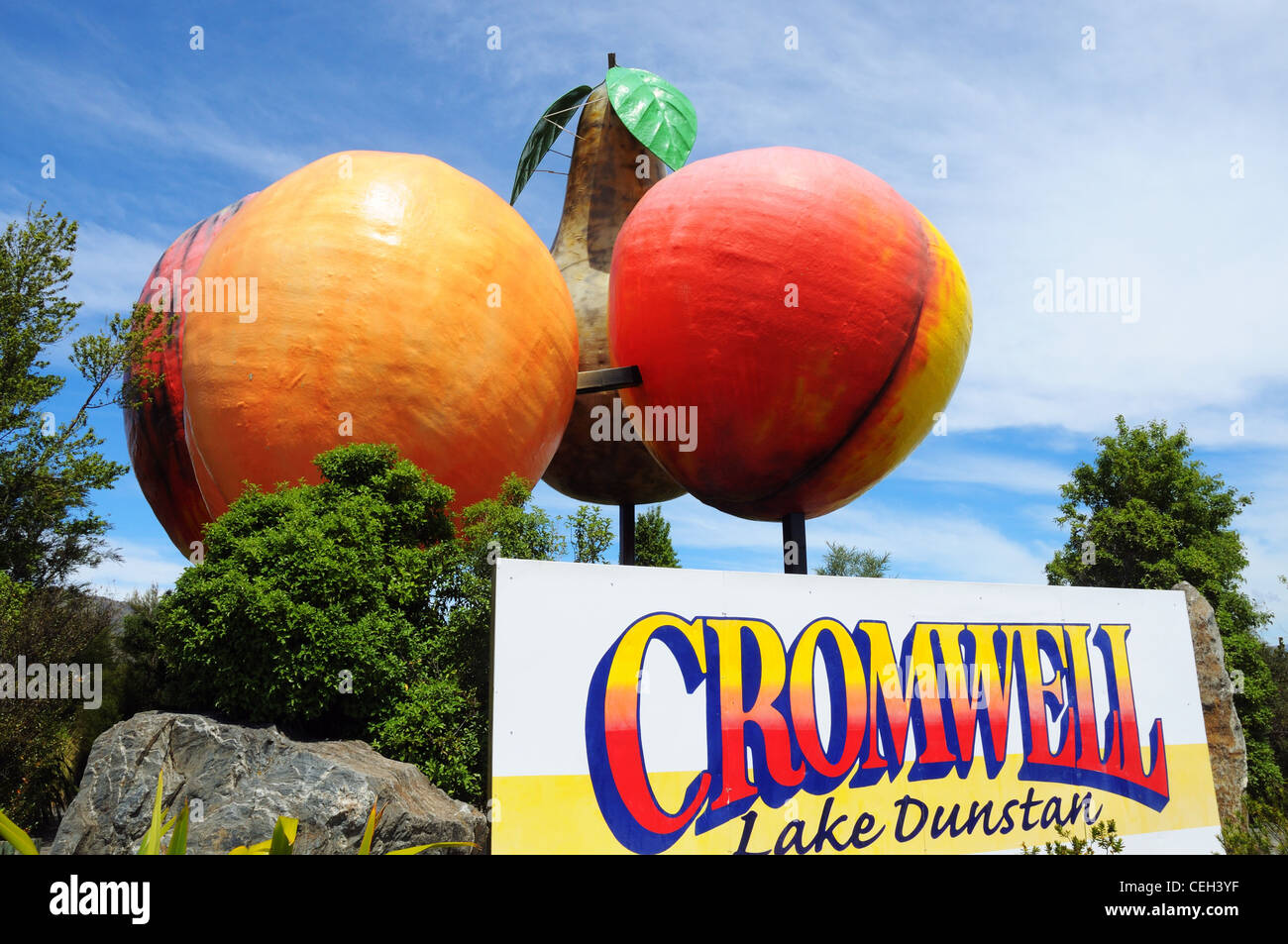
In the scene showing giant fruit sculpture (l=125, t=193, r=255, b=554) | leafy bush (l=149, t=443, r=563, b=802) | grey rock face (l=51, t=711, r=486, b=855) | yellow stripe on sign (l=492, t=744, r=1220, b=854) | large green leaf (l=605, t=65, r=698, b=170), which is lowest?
yellow stripe on sign (l=492, t=744, r=1220, b=854)

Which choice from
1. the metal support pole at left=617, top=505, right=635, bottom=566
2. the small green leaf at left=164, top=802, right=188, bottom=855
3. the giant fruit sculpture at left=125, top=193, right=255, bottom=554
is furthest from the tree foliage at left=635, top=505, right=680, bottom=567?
the small green leaf at left=164, top=802, right=188, bottom=855

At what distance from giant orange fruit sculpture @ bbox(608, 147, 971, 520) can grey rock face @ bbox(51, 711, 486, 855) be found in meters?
5.48

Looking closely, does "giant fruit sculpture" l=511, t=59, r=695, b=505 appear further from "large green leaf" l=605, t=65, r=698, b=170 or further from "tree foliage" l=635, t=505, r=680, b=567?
"tree foliage" l=635, t=505, r=680, b=567

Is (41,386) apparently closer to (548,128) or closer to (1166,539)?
(548,128)

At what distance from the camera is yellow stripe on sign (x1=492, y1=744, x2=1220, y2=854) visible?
6.60 meters

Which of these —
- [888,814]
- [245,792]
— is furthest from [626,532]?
[245,792]

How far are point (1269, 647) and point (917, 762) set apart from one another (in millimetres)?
21015

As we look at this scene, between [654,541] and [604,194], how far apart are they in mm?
6970

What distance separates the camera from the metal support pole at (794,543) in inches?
443

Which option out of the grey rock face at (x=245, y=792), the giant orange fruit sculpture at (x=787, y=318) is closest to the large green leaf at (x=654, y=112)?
the giant orange fruit sculpture at (x=787, y=318)

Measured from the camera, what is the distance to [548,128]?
14242 millimetres

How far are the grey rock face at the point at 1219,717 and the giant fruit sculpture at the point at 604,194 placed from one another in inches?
294
